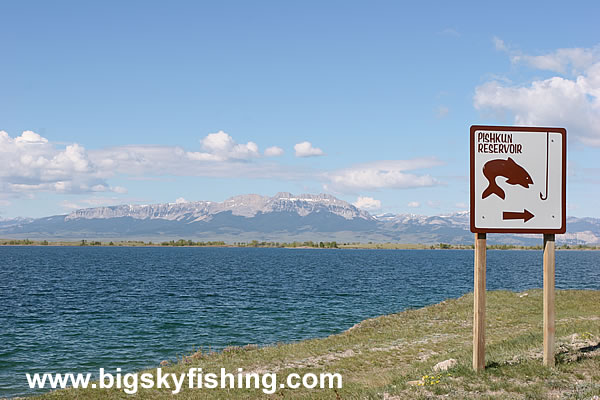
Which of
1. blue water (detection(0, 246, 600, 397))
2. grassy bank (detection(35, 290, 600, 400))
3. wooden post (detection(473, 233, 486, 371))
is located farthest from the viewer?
blue water (detection(0, 246, 600, 397))

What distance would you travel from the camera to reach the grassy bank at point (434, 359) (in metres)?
13.0

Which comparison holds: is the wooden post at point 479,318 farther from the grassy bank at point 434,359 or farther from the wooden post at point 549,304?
the wooden post at point 549,304

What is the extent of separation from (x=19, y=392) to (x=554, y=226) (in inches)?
909

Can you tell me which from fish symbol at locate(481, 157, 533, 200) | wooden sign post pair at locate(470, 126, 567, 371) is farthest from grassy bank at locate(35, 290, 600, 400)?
fish symbol at locate(481, 157, 533, 200)

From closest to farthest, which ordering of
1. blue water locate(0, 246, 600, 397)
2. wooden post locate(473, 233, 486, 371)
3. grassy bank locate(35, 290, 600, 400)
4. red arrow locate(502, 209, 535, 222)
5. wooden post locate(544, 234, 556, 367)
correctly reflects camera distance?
1. grassy bank locate(35, 290, 600, 400)
2. wooden post locate(473, 233, 486, 371)
3. wooden post locate(544, 234, 556, 367)
4. red arrow locate(502, 209, 535, 222)
5. blue water locate(0, 246, 600, 397)

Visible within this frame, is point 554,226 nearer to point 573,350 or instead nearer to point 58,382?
point 573,350

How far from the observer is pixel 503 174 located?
1490cm

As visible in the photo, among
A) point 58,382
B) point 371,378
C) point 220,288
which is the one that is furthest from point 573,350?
point 220,288

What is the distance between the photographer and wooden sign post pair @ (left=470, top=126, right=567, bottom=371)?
48.0ft

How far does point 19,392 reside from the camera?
22766 millimetres

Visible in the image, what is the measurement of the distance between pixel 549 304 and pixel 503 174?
395cm

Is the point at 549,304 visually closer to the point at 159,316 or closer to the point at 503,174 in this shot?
the point at 503,174

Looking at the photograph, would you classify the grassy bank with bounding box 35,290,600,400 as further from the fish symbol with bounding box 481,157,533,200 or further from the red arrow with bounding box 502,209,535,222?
the fish symbol with bounding box 481,157,533,200

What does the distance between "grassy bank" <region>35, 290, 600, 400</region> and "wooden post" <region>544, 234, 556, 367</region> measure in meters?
0.41
